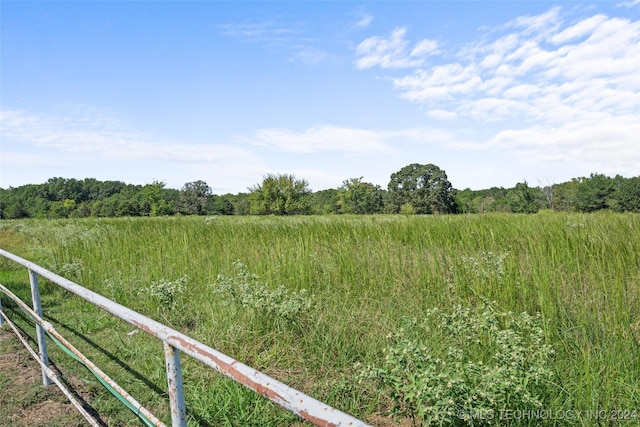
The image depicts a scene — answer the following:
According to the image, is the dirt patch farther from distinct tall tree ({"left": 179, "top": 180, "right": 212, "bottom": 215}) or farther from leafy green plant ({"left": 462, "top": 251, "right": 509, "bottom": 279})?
distinct tall tree ({"left": 179, "top": 180, "right": 212, "bottom": 215})

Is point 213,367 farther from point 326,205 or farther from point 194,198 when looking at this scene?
point 194,198

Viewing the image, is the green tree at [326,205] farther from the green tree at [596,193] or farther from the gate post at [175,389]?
the gate post at [175,389]

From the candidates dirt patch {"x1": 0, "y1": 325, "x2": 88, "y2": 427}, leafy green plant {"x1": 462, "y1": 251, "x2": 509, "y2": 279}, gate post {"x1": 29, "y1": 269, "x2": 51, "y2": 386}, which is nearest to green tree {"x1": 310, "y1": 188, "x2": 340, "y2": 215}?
leafy green plant {"x1": 462, "y1": 251, "x2": 509, "y2": 279}

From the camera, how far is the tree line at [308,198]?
6694 centimetres

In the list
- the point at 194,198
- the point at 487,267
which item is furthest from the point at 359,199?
the point at 487,267

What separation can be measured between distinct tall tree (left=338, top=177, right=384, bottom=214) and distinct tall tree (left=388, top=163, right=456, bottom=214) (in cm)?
351

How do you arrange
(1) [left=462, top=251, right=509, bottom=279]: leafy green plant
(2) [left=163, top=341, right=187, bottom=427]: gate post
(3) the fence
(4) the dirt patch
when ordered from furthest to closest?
(1) [left=462, top=251, right=509, bottom=279]: leafy green plant
(4) the dirt patch
(2) [left=163, top=341, right=187, bottom=427]: gate post
(3) the fence

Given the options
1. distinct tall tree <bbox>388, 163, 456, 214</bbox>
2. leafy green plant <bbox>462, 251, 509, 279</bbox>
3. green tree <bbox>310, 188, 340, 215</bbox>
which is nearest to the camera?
leafy green plant <bbox>462, 251, 509, 279</bbox>

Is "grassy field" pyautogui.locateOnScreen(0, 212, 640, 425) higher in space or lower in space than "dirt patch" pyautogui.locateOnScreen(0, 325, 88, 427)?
higher

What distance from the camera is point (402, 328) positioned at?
105 inches

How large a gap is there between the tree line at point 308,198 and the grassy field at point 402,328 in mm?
45083

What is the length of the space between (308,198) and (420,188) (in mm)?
25307

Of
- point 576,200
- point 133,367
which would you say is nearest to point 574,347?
point 133,367

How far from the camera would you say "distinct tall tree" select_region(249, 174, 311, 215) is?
67.0 meters
